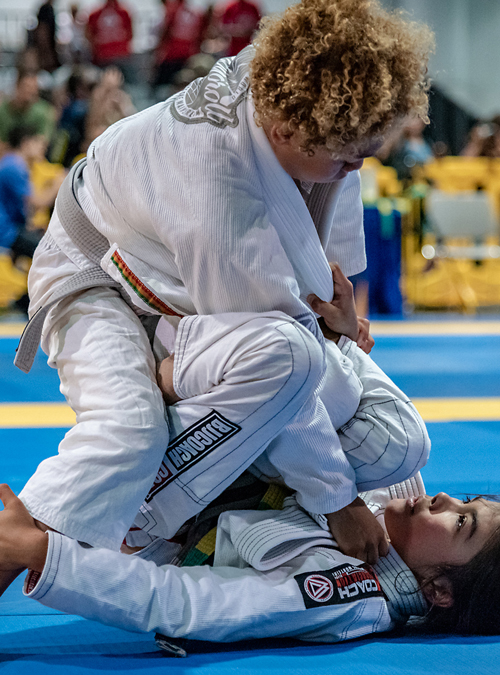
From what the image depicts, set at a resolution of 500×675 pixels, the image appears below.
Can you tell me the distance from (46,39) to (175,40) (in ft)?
4.63

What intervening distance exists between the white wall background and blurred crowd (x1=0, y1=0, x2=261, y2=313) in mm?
3780

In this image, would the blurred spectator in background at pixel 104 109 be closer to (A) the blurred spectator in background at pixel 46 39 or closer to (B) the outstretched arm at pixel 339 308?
(A) the blurred spectator in background at pixel 46 39

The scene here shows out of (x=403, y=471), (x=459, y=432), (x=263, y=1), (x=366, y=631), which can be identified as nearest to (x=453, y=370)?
(x=459, y=432)

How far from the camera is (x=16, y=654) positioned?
1.24 metres

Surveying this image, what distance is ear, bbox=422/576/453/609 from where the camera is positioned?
1.39 metres

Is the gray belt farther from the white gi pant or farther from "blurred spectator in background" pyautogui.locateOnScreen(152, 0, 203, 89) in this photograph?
"blurred spectator in background" pyautogui.locateOnScreen(152, 0, 203, 89)

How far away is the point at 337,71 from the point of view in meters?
1.14

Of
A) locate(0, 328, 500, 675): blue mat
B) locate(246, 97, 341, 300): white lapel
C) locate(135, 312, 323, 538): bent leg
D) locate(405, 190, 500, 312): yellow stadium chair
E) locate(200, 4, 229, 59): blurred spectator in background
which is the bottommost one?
locate(405, 190, 500, 312): yellow stadium chair

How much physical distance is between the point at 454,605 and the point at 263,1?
34.6 feet

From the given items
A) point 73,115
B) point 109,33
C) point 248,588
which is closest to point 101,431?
point 248,588

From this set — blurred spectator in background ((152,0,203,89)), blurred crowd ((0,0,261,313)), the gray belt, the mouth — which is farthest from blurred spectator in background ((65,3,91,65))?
the mouth

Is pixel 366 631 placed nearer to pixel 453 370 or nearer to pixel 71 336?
pixel 71 336

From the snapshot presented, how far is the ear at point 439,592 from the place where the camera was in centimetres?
139

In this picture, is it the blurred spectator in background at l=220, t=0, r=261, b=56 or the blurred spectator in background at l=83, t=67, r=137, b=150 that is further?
the blurred spectator in background at l=220, t=0, r=261, b=56
